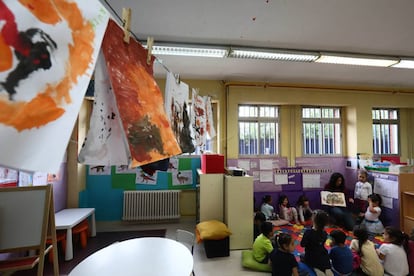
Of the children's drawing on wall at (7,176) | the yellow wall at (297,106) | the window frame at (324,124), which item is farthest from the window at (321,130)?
the children's drawing on wall at (7,176)

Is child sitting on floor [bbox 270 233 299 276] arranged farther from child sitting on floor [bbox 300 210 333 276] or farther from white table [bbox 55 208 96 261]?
white table [bbox 55 208 96 261]

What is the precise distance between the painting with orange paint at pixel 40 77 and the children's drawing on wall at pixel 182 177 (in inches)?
146

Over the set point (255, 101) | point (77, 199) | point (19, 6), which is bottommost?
point (77, 199)

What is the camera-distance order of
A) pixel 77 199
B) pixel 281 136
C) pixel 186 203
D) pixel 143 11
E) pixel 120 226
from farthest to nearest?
1. pixel 281 136
2. pixel 186 203
3. pixel 120 226
4. pixel 77 199
5. pixel 143 11

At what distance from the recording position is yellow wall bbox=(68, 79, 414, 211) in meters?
4.41

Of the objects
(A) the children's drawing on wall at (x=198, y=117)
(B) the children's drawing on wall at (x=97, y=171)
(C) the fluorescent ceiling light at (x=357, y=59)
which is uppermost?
(C) the fluorescent ceiling light at (x=357, y=59)

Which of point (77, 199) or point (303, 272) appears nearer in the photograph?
point (303, 272)

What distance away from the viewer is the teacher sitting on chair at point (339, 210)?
12.9 feet

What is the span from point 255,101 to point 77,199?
3.83m

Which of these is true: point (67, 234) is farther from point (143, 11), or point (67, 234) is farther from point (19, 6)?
point (19, 6)

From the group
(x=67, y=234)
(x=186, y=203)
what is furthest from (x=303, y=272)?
(x=67, y=234)

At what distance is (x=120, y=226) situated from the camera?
4027mm

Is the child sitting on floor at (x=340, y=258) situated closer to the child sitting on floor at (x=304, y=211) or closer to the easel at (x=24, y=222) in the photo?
the child sitting on floor at (x=304, y=211)

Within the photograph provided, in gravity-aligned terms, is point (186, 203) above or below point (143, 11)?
below
